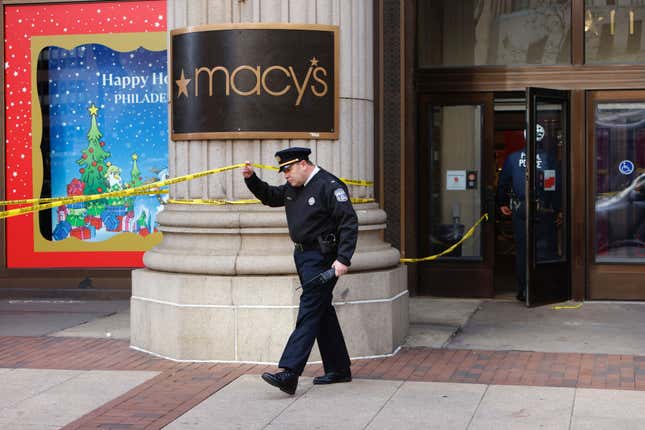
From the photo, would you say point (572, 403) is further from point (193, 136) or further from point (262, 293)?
point (193, 136)

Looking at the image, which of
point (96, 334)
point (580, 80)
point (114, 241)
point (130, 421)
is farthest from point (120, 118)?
point (130, 421)

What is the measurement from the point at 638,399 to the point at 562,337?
2.61m

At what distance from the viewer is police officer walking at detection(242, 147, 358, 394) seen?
24.8 ft

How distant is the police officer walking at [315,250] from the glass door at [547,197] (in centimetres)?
433

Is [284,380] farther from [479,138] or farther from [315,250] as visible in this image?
[479,138]

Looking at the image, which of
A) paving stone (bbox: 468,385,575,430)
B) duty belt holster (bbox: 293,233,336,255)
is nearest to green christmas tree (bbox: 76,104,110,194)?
duty belt holster (bbox: 293,233,336,255)

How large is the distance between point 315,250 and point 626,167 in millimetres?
5642

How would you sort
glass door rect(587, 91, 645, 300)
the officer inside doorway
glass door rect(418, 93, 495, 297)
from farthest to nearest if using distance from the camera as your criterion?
glass door rect(418, 93, 495, 297), glass door rect(587, 91, 645, 300), the officer inside doorway

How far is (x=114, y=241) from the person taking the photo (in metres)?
12.9

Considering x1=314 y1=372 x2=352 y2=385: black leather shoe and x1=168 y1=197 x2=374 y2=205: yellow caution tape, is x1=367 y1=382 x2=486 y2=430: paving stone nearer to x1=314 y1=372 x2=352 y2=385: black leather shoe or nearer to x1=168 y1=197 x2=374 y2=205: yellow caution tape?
x1=314 y1=372 x2=352 y2=385: black leather shoe

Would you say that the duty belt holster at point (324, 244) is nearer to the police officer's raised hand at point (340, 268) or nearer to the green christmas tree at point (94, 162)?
the police officer's raised hand at point (340, 268)

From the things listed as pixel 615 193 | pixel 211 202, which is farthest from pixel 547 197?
pixel 211 202

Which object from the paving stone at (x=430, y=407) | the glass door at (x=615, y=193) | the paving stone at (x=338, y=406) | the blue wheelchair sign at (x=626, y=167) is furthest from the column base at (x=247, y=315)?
the blue wheelchair sign at (x=626, y=167)

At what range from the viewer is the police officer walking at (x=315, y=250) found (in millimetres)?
7551
